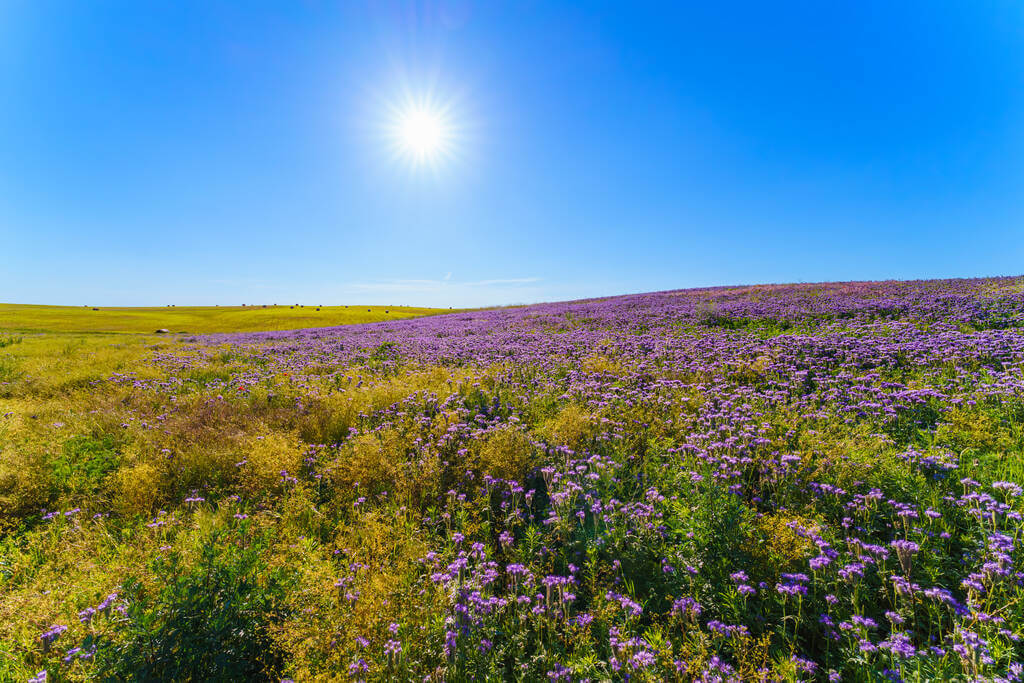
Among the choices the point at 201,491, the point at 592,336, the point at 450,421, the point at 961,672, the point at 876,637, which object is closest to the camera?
the point at 961,672

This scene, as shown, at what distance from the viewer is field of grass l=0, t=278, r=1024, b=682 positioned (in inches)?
96.0

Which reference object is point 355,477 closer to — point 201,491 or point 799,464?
point 201,491

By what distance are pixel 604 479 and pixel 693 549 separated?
1.36 meters

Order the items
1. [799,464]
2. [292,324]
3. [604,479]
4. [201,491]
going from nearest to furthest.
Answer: [799,464], [604,479], [201,491], [292,324]

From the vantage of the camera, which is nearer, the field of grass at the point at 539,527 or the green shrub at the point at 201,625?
the green shrub at the point at 201,625

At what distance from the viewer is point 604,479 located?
14.5ft

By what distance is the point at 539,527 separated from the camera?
387cm

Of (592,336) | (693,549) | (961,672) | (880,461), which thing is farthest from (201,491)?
(592,336)

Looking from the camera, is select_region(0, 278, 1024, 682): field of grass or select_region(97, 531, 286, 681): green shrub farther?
select_region(0, 278, 1024, 682): field of grass

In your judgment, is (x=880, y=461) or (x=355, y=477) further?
(x=355, y=477)

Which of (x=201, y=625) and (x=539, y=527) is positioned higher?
(x=201, y=625)

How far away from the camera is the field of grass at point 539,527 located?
2.44m

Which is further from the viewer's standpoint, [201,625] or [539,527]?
[539,527]

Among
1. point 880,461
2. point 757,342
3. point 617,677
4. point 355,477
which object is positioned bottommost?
point 617,677
